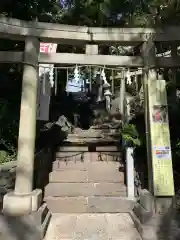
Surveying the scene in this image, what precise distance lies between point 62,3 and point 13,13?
3410 mm

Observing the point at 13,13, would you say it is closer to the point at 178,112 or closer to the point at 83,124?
the point at 178,112

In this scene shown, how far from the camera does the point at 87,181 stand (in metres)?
7.96

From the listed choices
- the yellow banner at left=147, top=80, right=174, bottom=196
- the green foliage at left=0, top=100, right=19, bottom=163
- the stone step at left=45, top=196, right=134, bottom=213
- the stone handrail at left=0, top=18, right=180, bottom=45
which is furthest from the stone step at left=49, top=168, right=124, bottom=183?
the stone handrail at left=0, top=18, right=180, bottom=45

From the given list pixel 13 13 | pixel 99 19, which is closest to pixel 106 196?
pixel 99 19

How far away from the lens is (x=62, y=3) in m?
11.2

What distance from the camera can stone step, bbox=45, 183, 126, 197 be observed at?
7594 millimetres

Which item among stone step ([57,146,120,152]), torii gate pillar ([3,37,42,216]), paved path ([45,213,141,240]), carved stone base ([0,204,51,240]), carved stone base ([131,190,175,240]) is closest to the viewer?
carved stone base ([0,204,51,240])

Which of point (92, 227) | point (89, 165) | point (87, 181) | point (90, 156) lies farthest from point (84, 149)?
point (92, 227)

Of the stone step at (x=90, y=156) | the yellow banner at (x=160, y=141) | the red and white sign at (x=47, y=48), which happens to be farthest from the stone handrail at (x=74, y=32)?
the stone step at (x=90, y=156)

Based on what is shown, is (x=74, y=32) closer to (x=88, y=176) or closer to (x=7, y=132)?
(x=88, y=176)

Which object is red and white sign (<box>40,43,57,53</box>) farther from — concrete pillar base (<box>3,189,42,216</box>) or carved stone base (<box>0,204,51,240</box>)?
carved stone base (<box>0,204,51,240</box>)

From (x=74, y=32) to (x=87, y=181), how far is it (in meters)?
4.61

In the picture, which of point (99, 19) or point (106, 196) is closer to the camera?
point (106, 196)

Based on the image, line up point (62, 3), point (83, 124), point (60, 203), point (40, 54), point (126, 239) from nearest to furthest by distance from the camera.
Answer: point (126, 239) → point (40, 54) → point (60, 203) → point (62, 3) → point (83, 124)
